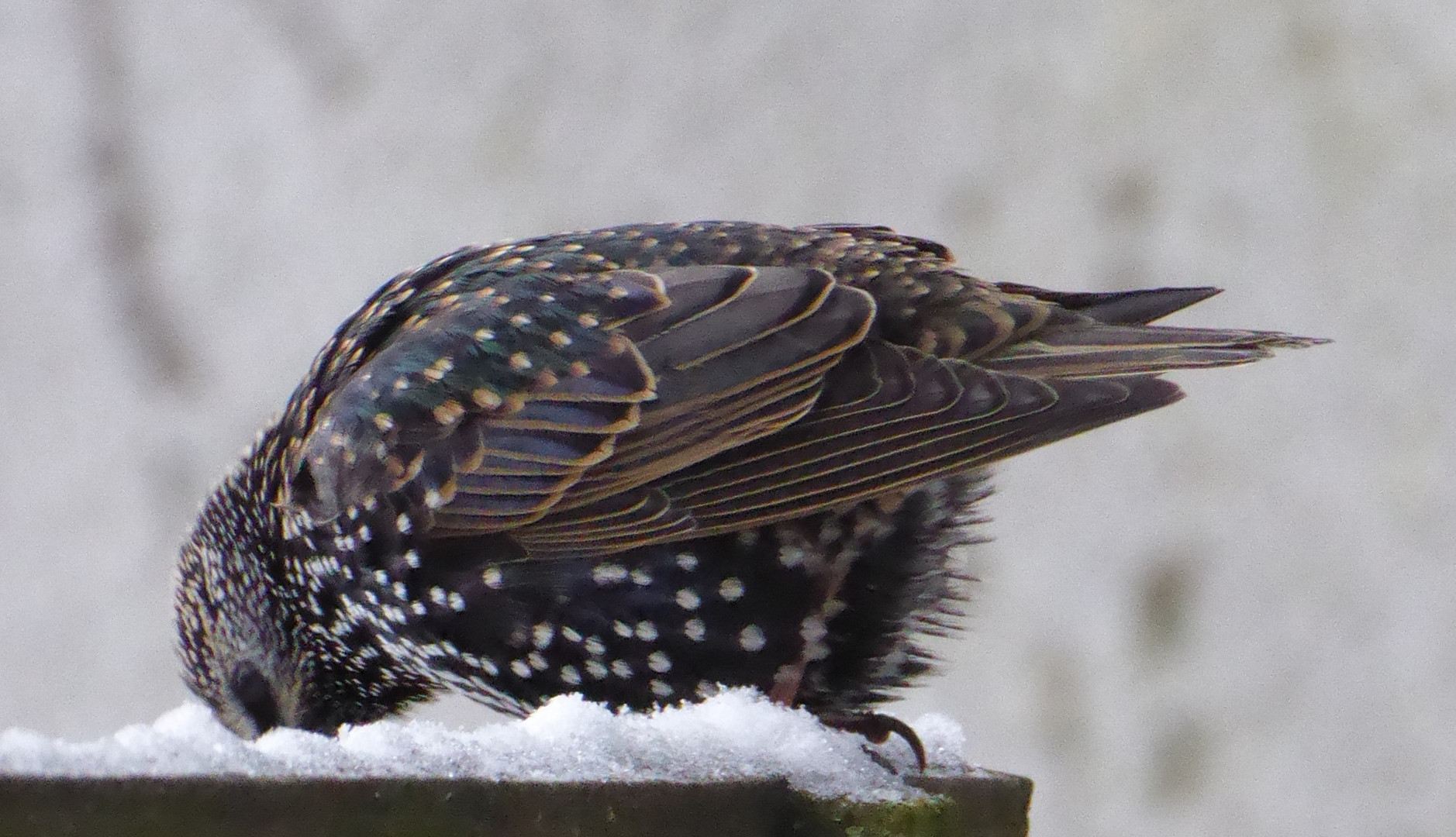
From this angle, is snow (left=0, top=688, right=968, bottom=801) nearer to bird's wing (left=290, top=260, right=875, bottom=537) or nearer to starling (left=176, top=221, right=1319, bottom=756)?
starling (left=176, top=221, right=1319, bottom=756)

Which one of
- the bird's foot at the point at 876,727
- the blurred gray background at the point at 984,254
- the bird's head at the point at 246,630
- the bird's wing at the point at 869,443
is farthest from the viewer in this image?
the blurred gray background at the point at 984,254

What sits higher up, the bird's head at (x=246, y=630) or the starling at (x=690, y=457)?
the starling at (x=690, y=457)

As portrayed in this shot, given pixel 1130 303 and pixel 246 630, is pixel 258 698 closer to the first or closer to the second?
pixel 246 630

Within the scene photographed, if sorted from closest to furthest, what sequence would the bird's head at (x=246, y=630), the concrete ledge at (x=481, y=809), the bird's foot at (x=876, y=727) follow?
the concrete ledge at (x=481, y=809), the bird's foot at (x=876, y=727), the bird's head at (x=246, y=630)

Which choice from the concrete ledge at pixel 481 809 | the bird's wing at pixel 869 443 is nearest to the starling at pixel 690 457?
the bird's wing at pixel 869 443

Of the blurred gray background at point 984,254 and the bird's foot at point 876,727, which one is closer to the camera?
the bird's foot at point 876,727

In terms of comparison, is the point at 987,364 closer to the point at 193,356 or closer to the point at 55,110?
the point at 193,356

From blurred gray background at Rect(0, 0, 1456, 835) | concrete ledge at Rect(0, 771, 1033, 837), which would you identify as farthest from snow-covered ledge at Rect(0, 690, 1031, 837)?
blurred gray background at Rect(0, 0, 1456, 835)

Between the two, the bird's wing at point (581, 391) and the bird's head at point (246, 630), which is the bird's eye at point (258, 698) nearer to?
the bird's head at point (246, 630)
